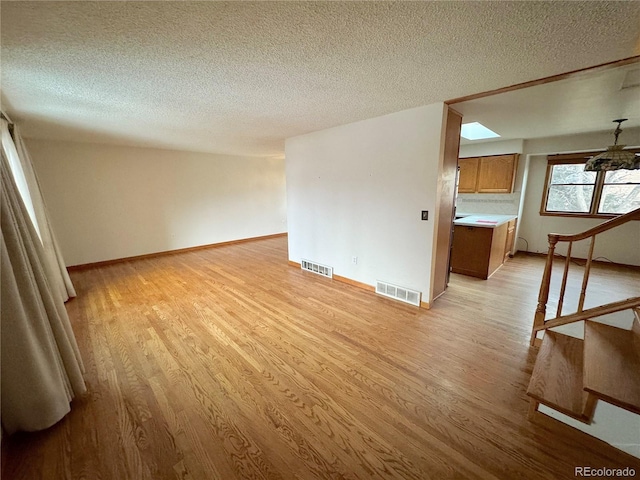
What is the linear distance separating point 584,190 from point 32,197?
8.66 metres

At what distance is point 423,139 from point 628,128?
4189mm

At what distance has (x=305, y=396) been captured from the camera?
1719 mm

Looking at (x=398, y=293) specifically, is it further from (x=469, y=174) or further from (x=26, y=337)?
(x=469, y=174)

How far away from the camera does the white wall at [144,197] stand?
432 cm

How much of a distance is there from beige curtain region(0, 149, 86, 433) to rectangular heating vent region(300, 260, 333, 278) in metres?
3.00

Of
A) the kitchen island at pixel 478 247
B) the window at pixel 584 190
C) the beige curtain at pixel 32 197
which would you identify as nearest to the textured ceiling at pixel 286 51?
the beige curtain at pixel 32 197

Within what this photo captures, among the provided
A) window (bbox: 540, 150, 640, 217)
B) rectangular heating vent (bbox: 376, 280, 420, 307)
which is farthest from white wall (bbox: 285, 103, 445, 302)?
window (bbox: 540, 150, 640, 217)

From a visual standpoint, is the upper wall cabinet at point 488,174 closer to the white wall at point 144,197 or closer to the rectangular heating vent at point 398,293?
the rectangular heating vent at point 398,293

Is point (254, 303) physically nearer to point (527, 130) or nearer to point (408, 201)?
point (408, 201)

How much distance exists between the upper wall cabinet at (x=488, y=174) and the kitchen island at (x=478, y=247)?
101cm

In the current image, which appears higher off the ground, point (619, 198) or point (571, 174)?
point (571, 174)

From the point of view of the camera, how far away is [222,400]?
170 centimetres

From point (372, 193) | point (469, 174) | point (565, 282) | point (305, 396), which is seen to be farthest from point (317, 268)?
point (469, 174)

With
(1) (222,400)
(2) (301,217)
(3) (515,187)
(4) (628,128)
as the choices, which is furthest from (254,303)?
(4) (628,128)
